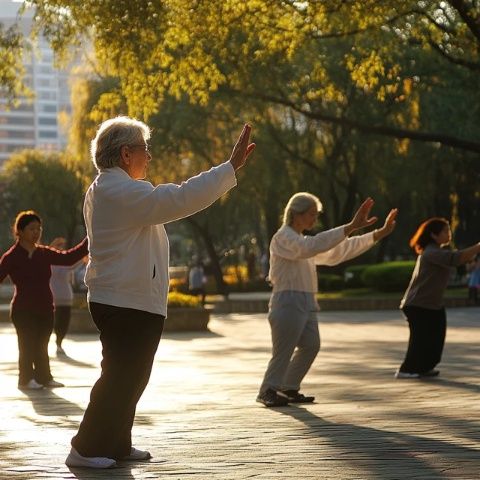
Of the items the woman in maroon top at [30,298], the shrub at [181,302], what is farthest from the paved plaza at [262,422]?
the shrub at [181,302]

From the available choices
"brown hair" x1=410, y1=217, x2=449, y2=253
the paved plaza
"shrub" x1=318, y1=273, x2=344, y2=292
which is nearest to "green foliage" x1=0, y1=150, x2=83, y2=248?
"shrub" x1=318, y1=273, x2=344, y2=292

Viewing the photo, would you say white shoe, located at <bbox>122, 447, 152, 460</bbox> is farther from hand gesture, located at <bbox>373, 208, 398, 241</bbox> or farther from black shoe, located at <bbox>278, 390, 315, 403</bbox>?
black shoe, located at <bbox>278, 390, 315, 403</bbox>

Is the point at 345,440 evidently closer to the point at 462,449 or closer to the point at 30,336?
the point at 462,449

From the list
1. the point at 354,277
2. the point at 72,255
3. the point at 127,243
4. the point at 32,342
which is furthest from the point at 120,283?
the point at 354,277

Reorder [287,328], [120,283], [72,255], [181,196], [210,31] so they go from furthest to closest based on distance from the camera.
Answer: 1. [210,31]
2. [287,328]
3. [72,255]
4. [120,283]
5. [181,196]

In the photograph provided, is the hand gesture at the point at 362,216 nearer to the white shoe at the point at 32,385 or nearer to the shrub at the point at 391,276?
the white shoe at the point at 32,385

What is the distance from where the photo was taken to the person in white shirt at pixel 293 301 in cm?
1229

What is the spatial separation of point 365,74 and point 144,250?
14.6 meters

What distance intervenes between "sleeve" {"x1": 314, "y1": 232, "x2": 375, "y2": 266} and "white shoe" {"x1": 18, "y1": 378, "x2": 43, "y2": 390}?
11.6ft

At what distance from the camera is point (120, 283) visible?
313 inches

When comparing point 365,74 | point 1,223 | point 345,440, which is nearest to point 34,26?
point 365,74

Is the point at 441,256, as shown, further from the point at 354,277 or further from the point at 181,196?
the point at 354,277

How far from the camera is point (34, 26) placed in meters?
20.7

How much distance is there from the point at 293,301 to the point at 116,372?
459 cm
